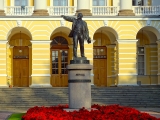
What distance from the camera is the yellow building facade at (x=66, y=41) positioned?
3478cm

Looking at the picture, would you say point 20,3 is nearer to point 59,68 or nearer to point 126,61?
point 59,68

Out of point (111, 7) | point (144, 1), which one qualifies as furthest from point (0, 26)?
point (144, 1)

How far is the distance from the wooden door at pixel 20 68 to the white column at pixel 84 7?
751 cm

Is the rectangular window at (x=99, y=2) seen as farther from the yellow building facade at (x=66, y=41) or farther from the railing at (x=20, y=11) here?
the railing at (x=20, y=11)

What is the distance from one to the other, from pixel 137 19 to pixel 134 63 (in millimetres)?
3829

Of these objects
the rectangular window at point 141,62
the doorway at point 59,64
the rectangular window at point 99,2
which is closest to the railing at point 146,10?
the rectangular window at point 99,2

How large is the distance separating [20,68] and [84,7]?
29.0ft

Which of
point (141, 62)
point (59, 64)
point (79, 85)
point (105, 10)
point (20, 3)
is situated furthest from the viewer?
point (141, 62)

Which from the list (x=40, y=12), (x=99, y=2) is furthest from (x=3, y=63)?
(x=99, y=2)

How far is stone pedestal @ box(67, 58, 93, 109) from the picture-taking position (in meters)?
17.6

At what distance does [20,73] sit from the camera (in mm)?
38781

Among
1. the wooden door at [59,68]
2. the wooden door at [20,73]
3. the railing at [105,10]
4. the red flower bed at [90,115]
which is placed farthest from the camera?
the wooden door at [20,73]

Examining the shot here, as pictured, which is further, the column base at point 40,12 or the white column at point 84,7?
the white column at point 84,7

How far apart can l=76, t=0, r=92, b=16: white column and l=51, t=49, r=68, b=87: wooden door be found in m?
5.25
